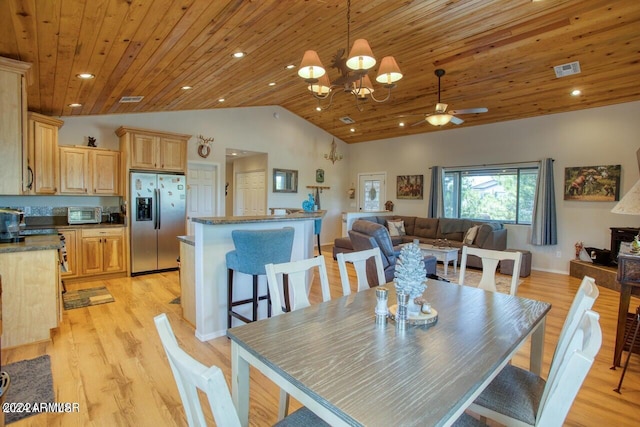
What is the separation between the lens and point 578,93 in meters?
5.18

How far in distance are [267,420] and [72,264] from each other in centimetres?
447

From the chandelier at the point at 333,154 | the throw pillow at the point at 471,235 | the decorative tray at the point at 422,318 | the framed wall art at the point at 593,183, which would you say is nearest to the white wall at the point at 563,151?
the framed wall art at the point at 593,183

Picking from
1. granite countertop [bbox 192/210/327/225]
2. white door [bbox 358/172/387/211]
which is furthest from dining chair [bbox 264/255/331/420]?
white door [bbox 358/172/387/211]

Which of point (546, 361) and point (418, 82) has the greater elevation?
point (418, 82)

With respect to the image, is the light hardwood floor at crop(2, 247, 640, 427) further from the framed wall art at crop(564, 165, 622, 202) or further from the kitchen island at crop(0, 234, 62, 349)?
the framed wall art at crop(564, 165, 622, 202)

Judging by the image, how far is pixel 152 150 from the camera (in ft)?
17.7

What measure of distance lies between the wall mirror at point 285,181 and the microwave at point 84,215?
12.1 feet

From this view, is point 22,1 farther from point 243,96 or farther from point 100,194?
point 243,96

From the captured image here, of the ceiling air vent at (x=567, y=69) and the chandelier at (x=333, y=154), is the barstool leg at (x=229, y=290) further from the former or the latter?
the chandelier at (x=333, y=154)

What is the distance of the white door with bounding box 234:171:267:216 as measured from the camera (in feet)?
26.5

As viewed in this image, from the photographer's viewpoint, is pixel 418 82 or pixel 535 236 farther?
pixel 535 236

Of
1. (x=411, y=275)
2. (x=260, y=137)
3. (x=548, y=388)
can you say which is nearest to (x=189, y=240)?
(x=411, y=275)

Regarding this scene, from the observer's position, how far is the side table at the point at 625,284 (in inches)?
99.7

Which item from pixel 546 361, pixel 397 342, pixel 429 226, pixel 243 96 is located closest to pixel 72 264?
pixel 243 96
